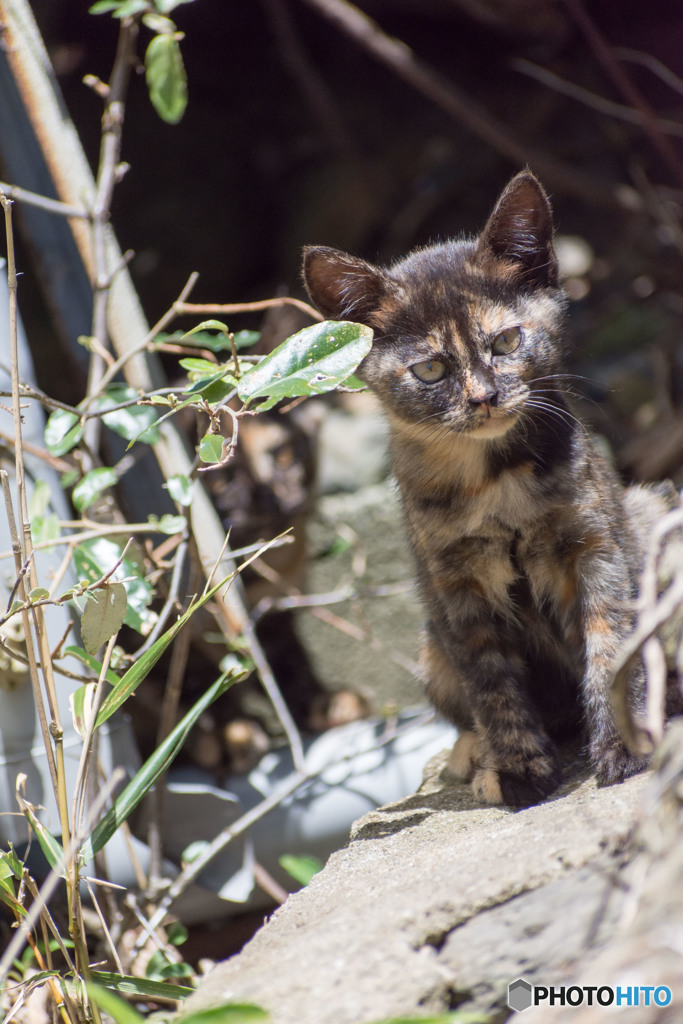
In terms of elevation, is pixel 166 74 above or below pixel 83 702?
above

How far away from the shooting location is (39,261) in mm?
2867

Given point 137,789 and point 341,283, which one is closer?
point 137,789

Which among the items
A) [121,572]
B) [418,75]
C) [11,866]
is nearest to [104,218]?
[121,572]

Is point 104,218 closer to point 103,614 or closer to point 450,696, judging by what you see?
point 103,614

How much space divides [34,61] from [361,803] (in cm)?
251

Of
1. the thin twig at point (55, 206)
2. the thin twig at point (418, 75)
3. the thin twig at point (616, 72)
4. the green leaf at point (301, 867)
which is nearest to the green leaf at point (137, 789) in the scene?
the green leaf at point (301, 867)

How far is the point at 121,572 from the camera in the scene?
2.12 m

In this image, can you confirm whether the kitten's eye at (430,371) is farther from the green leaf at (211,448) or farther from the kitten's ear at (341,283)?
the green leaf at (211,448)

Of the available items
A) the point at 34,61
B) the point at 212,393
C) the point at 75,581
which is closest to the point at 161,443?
the point at 75,581

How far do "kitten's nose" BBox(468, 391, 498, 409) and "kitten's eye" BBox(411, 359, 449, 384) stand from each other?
182mm

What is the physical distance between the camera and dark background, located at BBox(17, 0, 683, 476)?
182 inches

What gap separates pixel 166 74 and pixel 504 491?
1.42m

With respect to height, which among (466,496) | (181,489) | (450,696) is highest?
(181,489)

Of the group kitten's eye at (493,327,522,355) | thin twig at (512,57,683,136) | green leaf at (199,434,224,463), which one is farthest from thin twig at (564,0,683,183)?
green leaf at (199,434,224,463)
